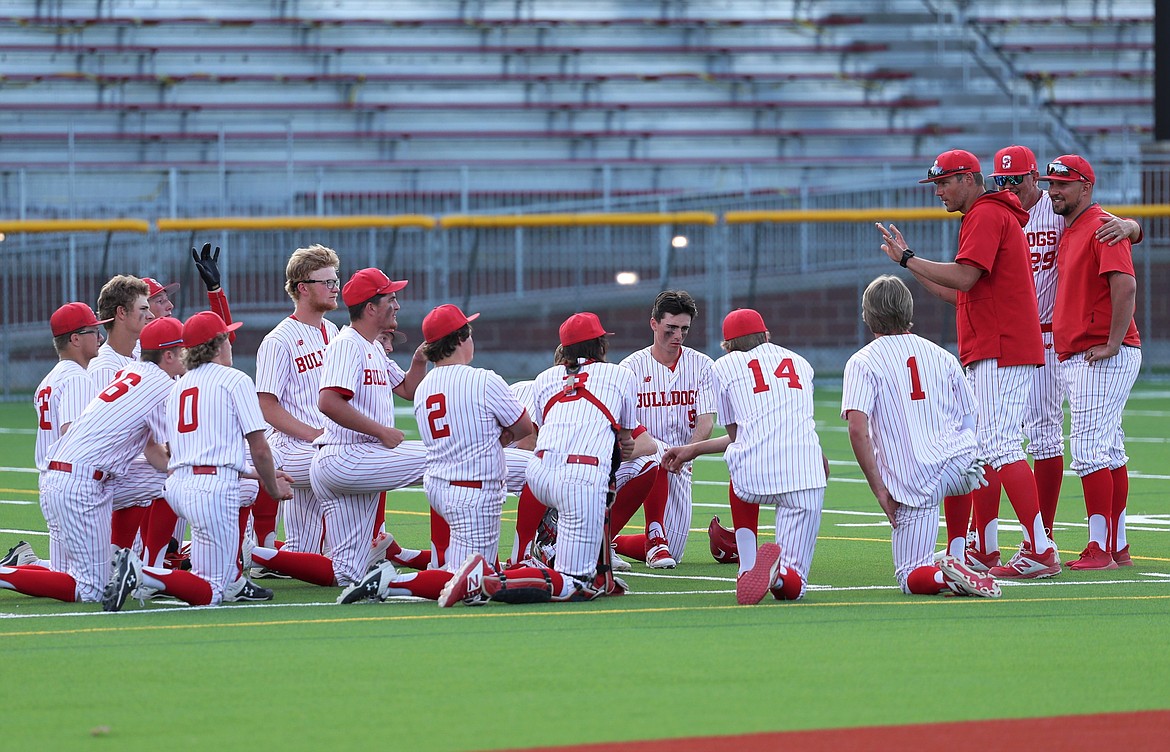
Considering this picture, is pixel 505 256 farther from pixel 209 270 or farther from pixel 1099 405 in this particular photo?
pixel 1099 405

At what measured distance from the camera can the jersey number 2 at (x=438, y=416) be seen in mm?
7996

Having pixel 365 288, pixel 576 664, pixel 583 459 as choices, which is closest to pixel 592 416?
pixel 583 459

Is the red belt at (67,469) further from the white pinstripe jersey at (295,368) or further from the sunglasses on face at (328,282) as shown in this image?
the sunglasses on face at (328,282)

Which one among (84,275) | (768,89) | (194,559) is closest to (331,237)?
(84,275)

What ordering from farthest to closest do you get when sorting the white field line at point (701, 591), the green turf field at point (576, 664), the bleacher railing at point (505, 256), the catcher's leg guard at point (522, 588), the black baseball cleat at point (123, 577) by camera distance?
the bleacher railing at point (505, 256), the catcher's leg guard at point (522, 588), the white field line at point (701, 591), the black baseball cleat at point (123, 577), the green turf field at point (576, 664)

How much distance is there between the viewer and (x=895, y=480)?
25.8ft

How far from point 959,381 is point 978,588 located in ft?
3.30

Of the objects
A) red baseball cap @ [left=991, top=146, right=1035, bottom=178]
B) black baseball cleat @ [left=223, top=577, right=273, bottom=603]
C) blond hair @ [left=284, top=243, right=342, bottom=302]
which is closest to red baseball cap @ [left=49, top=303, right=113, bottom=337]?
blond hair @ [left=284, top=243, right=342, bottom=302]

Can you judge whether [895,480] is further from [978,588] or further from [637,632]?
[637,632]

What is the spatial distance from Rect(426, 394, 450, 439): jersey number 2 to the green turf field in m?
0.79

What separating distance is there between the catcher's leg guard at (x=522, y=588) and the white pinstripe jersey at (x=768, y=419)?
3.28ft

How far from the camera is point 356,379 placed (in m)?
8.56

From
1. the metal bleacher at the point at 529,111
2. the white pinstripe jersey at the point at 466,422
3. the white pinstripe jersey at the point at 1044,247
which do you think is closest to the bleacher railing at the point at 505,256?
the metal bleacher at the point at 529,111

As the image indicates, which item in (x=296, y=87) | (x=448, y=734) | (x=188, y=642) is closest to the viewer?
(x=448, y=734)
